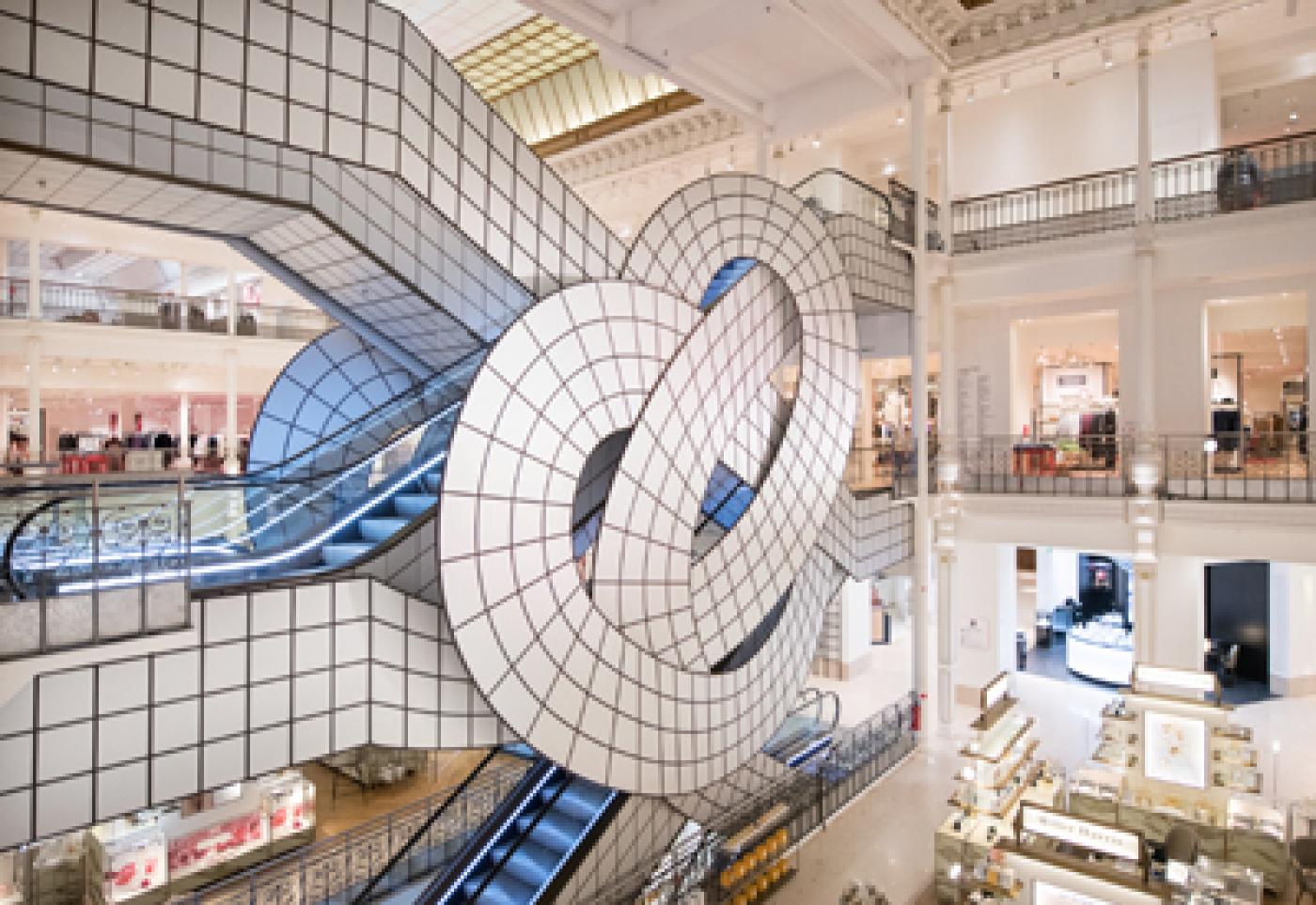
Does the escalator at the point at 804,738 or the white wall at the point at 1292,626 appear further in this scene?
the white wall at the point at 1292,626

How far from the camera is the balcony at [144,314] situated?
15.6 meters

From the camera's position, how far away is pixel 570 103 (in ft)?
52.4

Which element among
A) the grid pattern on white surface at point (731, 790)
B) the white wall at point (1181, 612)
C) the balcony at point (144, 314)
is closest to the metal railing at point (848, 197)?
the white wall at point (1181, 612)

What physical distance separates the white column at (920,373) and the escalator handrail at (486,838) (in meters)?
7.07

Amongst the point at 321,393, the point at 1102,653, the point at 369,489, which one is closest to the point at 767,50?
the point at 321,393

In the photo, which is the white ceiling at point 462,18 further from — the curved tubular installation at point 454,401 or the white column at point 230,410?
the white column at point 230,410

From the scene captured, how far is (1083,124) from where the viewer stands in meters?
13.8

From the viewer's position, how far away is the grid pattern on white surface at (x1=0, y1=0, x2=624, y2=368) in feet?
16.2

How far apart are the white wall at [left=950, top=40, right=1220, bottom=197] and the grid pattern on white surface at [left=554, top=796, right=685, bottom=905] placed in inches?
458

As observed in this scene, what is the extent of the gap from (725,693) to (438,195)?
18.9 ft

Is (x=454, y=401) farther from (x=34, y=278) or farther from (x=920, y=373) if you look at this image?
(x=34, y=278)

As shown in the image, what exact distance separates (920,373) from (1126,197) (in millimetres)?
4447

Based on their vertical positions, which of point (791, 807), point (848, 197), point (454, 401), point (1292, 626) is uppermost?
point (848, 197)

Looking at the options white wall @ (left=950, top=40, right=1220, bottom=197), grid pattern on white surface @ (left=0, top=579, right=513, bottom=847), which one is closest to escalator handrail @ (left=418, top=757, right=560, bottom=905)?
grid pattern on white surface @ (left=0, top=579, right=513, bottom=847)
